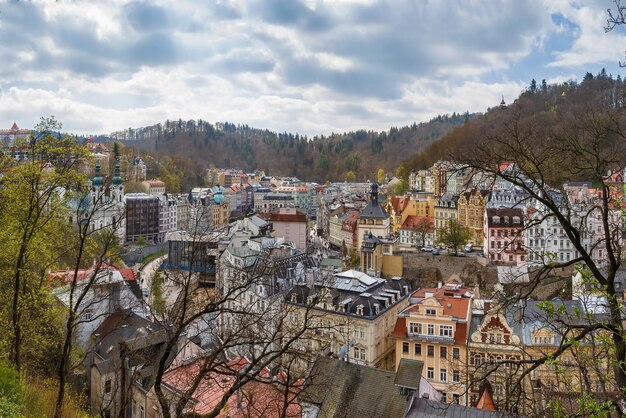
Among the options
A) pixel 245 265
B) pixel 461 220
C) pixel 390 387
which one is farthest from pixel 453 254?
pixel 390 387

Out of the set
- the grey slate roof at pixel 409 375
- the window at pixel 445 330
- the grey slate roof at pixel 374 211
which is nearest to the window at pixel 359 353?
the window at pixel 445 330

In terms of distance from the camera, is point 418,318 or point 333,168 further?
point 333,168

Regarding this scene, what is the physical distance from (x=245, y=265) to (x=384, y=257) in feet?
45.3

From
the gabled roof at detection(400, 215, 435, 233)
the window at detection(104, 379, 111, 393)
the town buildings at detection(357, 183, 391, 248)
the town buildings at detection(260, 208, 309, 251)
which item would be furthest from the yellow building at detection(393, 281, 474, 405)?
the town buildings at detection(260, 208, 309, 251)

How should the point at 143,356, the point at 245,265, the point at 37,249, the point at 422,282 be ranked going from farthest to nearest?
the point at 422,282 → the point at 245,265 → the point at 143,356 → the point at 37,249

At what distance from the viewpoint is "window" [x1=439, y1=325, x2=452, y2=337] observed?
82.2ft

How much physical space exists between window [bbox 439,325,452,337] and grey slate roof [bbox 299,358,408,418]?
7.18 meters

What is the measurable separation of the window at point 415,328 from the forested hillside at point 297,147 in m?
114

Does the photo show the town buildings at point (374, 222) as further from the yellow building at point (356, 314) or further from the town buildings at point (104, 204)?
the town buildings at point (104, 204)

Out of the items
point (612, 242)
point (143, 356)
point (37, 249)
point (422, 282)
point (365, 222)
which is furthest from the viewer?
point (365, 222)

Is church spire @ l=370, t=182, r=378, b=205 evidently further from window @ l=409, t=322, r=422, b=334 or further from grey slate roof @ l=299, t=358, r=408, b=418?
grey slate roof @ l=299, t=358, r=408, b=418

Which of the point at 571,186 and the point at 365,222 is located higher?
the point at 571,186

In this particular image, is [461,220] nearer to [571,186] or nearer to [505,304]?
[571,186]

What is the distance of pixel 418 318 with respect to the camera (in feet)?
84.1
